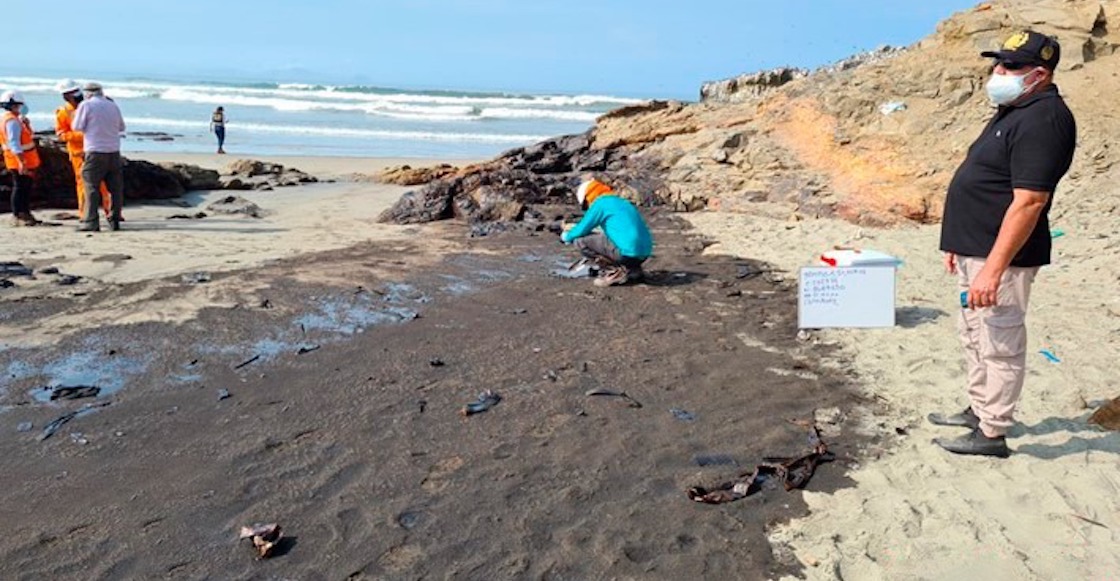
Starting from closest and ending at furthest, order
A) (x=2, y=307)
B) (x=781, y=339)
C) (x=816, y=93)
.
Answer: (x=781, y=339) → (x=2, y=307) → (x=816, y=93)

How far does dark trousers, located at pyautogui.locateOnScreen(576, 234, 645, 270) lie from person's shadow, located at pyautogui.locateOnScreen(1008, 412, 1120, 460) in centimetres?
384

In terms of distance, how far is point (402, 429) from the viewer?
4.39m

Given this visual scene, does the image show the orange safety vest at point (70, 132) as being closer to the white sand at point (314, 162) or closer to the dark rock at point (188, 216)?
the dark rock at point (188, 216)

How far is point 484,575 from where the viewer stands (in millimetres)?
3080

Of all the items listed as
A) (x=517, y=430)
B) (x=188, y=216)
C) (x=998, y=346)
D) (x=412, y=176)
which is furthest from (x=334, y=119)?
(x=998, y=346)

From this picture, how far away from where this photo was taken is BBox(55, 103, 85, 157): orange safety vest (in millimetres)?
10406

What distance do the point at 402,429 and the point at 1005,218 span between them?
3.01 metres

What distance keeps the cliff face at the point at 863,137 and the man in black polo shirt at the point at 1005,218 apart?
657cm

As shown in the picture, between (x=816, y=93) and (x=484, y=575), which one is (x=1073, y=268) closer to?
(x=816, y=93)

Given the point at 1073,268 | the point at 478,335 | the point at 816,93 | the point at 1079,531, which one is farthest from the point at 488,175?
→ the point at 1079,531

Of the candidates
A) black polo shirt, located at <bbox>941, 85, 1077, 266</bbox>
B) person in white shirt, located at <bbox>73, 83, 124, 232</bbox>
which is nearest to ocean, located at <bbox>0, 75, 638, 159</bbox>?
person in white shirt, located at <bbox>73, 83, 124, 232</bbox>

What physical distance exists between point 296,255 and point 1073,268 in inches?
299

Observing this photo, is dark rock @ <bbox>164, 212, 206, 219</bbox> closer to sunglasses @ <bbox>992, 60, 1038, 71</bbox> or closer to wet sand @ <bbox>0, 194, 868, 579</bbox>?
wet sand @ <bbox>0, 194, 868, 579</bbox>

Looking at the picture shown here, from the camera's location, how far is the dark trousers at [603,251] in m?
7.59
